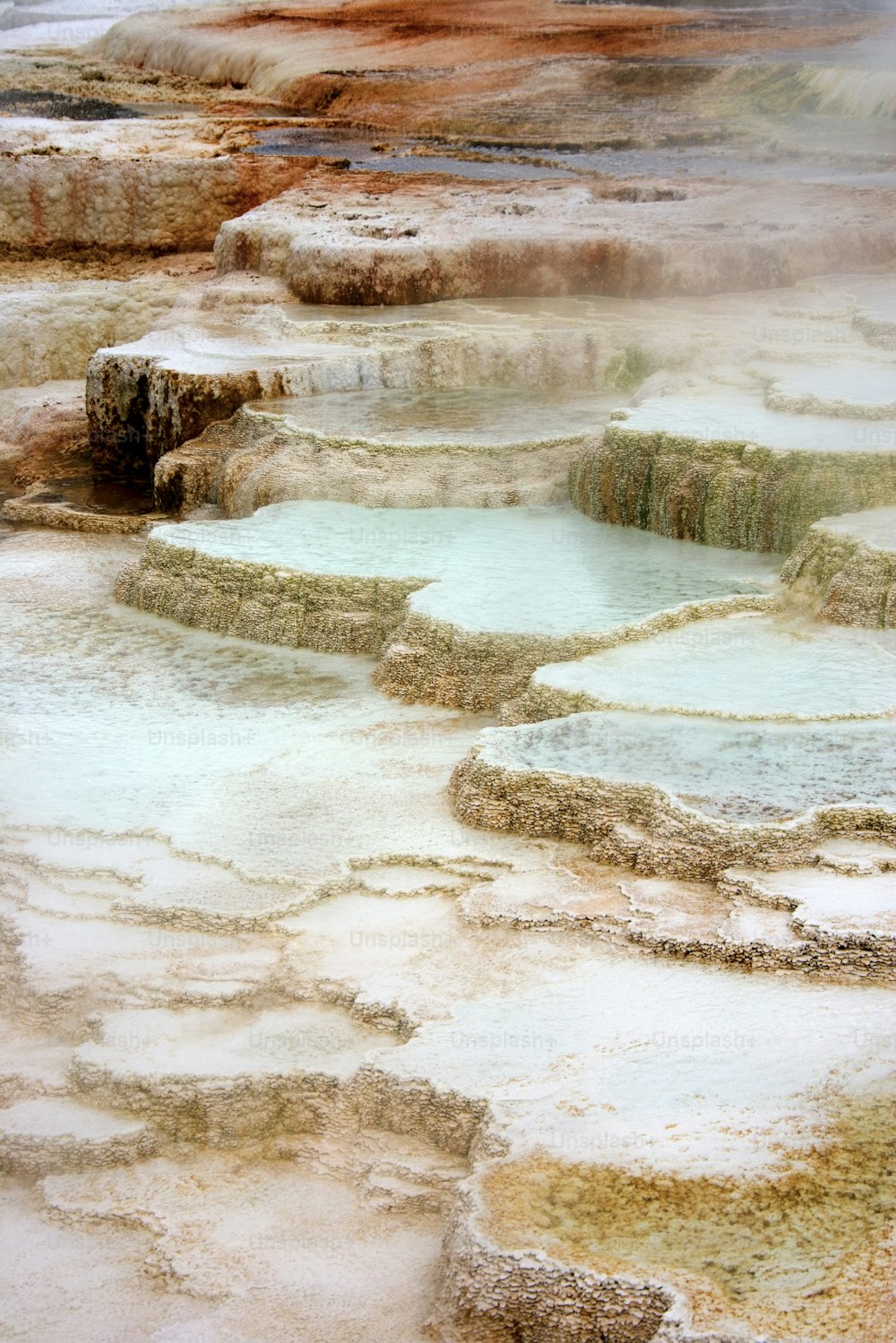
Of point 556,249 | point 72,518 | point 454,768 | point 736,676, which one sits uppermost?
point 556,249

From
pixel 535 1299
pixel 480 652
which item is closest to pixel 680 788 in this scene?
pixel 480 652

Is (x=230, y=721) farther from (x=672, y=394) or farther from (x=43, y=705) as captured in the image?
(x=672, y=394)

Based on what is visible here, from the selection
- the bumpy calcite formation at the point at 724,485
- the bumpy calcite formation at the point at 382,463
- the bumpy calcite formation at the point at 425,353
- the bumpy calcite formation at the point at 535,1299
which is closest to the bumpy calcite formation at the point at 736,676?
the bumpy calcite formation at the point at 724,485

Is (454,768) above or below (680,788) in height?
below

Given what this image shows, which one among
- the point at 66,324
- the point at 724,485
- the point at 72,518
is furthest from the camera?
the point at 66,324

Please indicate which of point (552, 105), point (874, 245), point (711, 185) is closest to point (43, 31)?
point (552, 105)

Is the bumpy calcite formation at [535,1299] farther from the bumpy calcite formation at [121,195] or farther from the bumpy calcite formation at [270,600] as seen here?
the bumpy calcite formation at [121,195]

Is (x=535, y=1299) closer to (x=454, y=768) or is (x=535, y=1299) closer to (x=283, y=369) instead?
(x=454, y=768)

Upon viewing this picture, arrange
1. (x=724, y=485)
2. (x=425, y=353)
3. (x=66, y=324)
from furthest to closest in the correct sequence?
(x=66, y=324)
(x=425, y=353)
(x=724, y=485)
